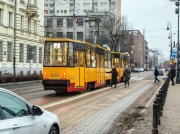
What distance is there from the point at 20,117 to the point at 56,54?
15664 millimetres

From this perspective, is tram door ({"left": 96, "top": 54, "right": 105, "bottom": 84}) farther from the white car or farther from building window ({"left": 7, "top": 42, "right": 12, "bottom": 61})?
building window ({"left": 7, "top": 42, "right": 12, "bottom": 61})

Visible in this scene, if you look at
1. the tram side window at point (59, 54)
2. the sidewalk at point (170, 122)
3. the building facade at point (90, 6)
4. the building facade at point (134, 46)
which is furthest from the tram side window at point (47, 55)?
the building facade at point (90, 6)

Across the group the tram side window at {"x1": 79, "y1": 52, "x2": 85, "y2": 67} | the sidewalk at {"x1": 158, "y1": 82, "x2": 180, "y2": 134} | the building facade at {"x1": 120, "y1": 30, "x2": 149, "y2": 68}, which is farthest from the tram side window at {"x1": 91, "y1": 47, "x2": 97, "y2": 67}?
the building facade at {"x1": 120, "y1": 30, "x2": 149, "y2": 68}

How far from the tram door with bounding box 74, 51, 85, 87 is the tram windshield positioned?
67 cm

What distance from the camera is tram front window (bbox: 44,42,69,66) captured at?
69.9 ft

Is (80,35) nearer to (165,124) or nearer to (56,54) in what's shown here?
(56,54)

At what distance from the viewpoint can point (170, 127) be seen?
408 inches

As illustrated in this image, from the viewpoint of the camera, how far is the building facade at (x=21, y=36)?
48.6m

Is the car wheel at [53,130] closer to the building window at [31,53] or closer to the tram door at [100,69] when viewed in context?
the tram door at [100,69]

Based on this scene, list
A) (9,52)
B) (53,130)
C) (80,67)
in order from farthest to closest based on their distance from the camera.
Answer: (9,52)
(80,67)
(53,130)

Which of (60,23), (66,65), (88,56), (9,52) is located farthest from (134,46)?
(66,65)

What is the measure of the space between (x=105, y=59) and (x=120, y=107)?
48.1ft

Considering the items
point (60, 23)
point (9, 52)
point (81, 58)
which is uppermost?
point (60, 23)

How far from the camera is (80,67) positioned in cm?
2247
